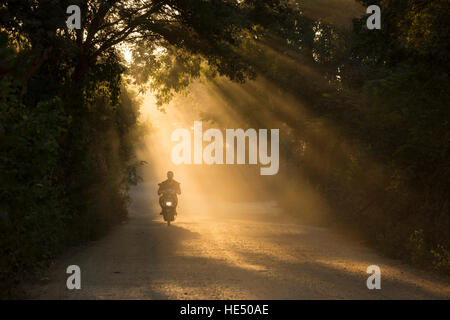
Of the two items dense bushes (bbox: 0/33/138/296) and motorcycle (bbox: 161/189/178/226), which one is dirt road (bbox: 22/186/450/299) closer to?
dense bushes (bbox: 0/33/138/296)

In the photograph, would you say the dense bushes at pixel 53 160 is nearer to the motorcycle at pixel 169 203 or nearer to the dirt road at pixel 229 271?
the dirt road at pixel 229 271

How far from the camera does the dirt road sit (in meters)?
8.87

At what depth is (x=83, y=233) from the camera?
17.0 meters

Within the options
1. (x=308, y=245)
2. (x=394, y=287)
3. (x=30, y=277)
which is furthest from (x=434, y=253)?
(x=30, y=277)

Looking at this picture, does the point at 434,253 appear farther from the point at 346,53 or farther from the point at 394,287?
the point at 346,53

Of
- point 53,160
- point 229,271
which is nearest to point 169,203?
point 229,271

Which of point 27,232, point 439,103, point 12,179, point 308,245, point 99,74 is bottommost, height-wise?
point 308,245

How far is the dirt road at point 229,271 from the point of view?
29.1ft

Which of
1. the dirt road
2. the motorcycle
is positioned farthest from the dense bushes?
the motorcycle

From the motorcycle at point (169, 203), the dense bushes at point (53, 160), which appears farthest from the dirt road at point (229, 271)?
the motorcycle at point (169, 203)

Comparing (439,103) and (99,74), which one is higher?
(99,74)

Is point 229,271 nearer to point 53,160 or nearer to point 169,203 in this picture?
point 53,160
